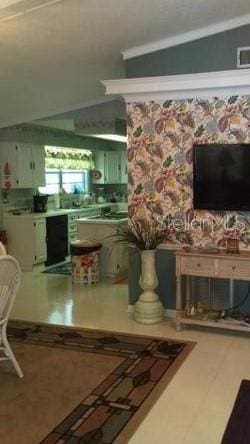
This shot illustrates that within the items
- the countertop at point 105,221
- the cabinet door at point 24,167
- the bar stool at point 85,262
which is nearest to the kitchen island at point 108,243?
the countertop at point 105,221

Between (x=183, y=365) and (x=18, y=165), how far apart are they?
15.2 feet

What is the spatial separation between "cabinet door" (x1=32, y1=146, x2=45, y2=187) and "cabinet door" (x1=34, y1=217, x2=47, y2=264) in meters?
0.74

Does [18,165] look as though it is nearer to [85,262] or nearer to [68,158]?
[68,158]

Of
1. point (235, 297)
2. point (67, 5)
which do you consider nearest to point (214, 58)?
point (67, 5)

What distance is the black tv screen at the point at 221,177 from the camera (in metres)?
4.34

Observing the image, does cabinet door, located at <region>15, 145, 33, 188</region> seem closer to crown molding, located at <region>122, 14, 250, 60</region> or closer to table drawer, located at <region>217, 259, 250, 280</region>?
crown molding, located at <region>122, 14, 250, 60</region>

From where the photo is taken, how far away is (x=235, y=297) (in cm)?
456

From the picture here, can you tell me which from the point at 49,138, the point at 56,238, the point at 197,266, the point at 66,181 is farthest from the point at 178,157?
the point at 66,181

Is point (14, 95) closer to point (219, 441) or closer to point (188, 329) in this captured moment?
point (188, 329)

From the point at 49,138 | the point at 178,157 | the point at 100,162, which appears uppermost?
the point at 49,138

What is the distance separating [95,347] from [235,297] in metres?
1.51

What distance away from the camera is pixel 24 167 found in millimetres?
7301

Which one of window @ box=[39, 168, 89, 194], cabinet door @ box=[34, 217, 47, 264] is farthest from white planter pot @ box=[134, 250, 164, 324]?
window @ box=[39, 168, 89, 194]

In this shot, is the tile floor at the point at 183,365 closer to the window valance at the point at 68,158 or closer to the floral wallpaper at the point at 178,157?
the floral wallpaper at the point at 178,157
